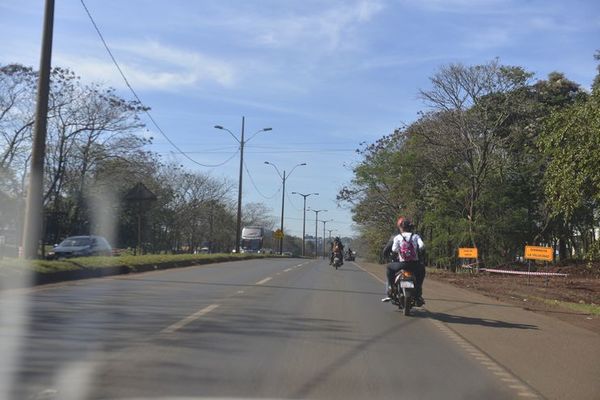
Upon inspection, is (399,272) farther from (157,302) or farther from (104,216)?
(104,216)

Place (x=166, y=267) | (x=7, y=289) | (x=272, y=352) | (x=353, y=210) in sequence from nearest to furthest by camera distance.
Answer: (x=272, y=352), (x=7, y=289), (x=166, y=267), (x=353, y=210)

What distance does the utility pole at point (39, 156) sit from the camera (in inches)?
680

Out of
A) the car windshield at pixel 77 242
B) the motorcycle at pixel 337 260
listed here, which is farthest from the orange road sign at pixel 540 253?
the car windshield at pixel 77 242

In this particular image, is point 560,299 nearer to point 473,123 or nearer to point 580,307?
point 580,307

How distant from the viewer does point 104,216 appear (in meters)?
48.8

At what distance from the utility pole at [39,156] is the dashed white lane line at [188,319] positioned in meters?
7.53

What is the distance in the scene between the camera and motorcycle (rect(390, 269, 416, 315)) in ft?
39.8

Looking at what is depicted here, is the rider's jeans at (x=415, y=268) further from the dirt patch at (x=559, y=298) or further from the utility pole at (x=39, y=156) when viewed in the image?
the utility pole at (x=39, y=156)

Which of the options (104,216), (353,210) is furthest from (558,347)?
(353,210)

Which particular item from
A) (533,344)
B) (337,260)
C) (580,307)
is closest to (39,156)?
(533,344)

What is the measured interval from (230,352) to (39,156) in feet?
39.0

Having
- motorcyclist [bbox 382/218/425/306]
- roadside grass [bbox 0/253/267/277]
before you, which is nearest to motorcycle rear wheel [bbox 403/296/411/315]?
motorcyclist [bbox 382/218/425/306]

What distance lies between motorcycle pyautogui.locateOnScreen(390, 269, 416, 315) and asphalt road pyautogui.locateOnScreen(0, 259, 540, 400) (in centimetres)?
26

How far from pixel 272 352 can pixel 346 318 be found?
385 centimetres
